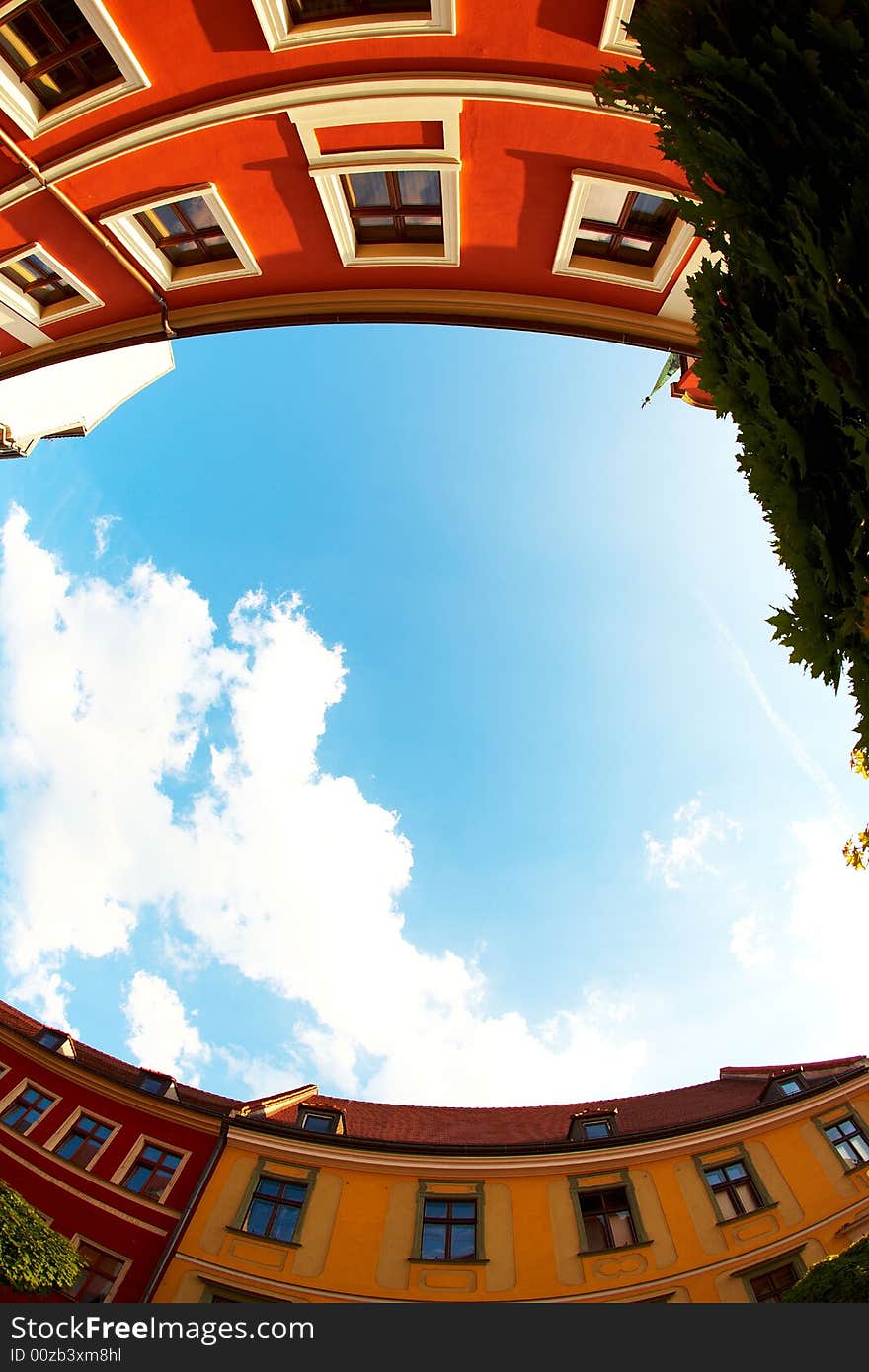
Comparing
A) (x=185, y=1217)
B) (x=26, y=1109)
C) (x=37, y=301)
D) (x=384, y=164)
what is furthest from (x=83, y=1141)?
(x=384, y=164)

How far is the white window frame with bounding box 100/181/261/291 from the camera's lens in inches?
479

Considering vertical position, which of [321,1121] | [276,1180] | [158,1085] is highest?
[158,1085]

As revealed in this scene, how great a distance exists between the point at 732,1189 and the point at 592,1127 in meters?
3.93

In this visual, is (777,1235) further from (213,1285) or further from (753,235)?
(753,235)

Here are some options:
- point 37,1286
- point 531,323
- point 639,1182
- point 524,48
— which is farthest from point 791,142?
point 639,1182

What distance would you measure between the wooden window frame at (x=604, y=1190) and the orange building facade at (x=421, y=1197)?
0.05 meters

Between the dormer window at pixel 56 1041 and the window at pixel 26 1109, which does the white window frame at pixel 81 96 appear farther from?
the window at pixel 26 1109

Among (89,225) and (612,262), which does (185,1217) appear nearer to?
(89,225)

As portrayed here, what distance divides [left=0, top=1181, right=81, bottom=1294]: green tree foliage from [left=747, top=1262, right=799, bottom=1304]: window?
14.2 m

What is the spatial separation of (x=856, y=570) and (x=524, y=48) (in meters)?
9.92

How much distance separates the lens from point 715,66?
15.8 ft

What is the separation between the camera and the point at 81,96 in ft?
36.0

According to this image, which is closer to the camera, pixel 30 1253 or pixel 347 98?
pixel 347 98

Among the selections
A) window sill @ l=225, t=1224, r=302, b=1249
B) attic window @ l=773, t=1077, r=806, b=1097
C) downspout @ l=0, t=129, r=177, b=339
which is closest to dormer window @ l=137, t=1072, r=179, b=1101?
window sill @ l=225, t=1224, r=302, b=1249
